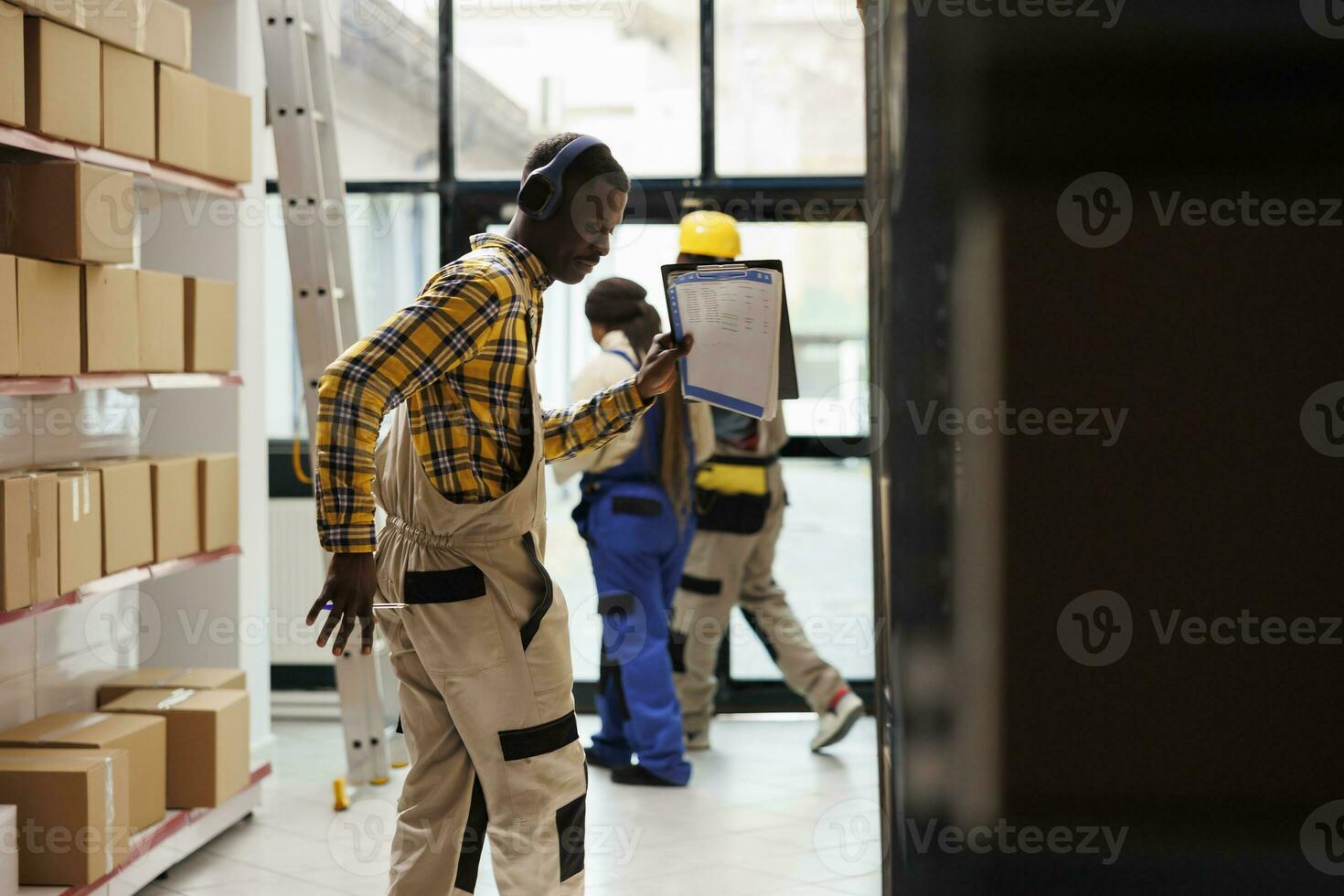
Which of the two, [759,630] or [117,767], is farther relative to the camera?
[759,630]

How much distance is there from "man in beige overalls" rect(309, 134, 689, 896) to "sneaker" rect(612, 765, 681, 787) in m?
2.01

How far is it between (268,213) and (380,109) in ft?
1.98

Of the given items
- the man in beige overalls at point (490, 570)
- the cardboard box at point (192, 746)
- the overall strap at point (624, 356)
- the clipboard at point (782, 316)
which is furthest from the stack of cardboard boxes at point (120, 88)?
the clipboard at point (782, 316)

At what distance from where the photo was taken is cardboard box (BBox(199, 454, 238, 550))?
3240 millimetres

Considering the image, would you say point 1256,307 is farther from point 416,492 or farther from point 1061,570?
point 416,492

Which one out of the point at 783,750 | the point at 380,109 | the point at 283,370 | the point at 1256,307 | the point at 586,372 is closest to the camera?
the point at 1256,307

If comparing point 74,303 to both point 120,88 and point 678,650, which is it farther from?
point 678,650

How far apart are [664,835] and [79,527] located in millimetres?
1703

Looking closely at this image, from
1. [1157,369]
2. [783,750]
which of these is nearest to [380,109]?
[783,750]

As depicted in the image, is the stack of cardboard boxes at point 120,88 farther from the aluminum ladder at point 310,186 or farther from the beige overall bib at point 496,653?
the beige overall bib at point 496,653

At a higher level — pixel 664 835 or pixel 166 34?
pixel 166 34

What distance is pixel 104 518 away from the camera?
2.79 metres

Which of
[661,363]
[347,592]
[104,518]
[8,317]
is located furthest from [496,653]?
[104,518]

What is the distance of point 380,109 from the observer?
4.71 m
